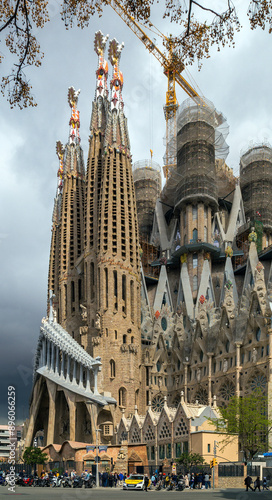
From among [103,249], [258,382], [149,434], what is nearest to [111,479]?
[149,434]

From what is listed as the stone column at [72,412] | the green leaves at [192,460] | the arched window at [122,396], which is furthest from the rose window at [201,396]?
the green leaves at [192,460]

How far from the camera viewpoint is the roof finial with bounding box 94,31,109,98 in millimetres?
71938

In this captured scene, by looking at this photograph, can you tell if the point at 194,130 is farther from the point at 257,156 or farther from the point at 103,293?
the point at 103,293

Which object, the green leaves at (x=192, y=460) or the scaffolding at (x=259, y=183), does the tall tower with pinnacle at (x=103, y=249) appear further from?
the green leaves at (x=192, y=460)

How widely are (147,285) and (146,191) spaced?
14.9m

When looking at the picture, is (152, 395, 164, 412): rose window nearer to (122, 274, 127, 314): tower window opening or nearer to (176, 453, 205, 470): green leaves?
(122, 274, 127, 314): tower window opening

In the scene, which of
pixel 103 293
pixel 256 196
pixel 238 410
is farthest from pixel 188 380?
pixel 256 196

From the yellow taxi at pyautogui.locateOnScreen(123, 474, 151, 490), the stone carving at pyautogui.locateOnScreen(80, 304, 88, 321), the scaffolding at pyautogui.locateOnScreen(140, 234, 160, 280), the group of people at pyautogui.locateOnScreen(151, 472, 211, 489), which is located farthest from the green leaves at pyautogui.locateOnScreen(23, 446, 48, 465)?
the scaffolding at pyautogui.locateOnScreen(140, 234, 160, 280)

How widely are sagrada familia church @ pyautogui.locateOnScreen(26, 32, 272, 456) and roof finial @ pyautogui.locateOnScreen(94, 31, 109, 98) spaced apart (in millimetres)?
126

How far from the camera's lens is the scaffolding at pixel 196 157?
70.1m

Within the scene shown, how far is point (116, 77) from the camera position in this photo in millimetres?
68750

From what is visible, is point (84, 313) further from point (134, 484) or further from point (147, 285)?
point (134, 484)

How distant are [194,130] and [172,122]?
19966mm

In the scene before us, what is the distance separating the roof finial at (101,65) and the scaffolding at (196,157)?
9625 mm
